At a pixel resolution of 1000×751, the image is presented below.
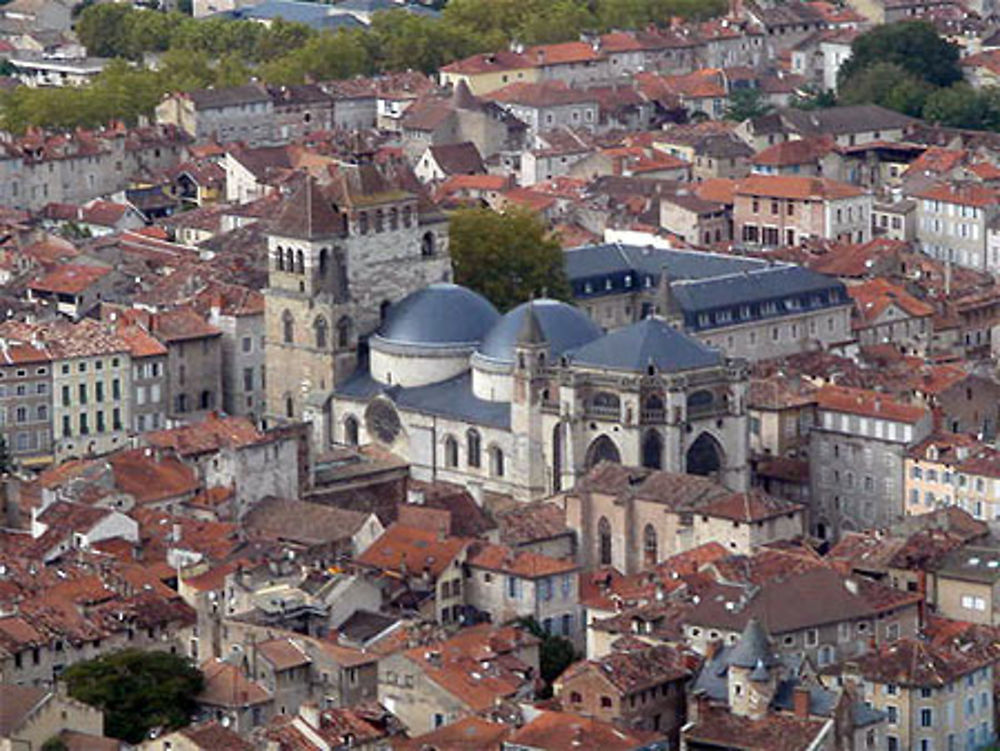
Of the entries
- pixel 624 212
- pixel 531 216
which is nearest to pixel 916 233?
pixel 624 212

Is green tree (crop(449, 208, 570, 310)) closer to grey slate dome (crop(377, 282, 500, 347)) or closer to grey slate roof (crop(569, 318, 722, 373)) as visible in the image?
grey slate dome (crop(377, 282, 500, 347))

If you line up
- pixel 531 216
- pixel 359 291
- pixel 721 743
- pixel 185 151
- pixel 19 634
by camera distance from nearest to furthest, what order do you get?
1. pixel 721 743
2. pixel 19 634
3. pixel 359 291
4. pixel 531 216
5. pixel 185 151

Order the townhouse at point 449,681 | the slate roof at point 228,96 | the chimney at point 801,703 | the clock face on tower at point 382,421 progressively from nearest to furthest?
the chimney at point 801,703 < the townhouse at point 449,681 < the clock face on tower at point 382,421 < the slate roof at point 228,96

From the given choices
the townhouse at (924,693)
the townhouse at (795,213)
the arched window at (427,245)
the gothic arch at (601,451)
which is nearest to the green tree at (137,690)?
the townhouse at (924,693)

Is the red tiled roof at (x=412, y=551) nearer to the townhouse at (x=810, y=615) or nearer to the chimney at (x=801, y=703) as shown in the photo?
the townhouse at (x=810, y=615)

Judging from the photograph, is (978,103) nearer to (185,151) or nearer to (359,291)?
(185,151)

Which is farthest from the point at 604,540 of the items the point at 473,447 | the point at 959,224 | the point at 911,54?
the point at 911,54
